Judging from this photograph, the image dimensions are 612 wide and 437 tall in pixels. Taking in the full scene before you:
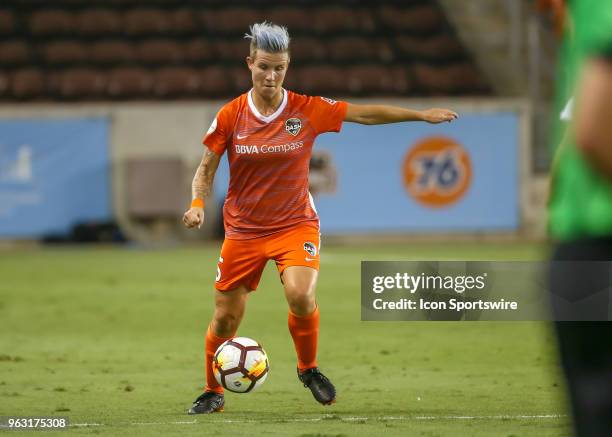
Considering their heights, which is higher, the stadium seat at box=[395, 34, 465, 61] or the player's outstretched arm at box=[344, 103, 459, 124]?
the stadium seat at box=[395, 34, 465, 61]

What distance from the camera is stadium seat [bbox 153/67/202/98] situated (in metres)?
25.3

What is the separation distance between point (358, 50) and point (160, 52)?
14.6 feet

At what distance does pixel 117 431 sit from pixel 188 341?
169 inches

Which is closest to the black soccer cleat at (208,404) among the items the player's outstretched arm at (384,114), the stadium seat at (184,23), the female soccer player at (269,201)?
the female soccer player at (269,201)

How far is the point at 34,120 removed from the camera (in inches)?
938

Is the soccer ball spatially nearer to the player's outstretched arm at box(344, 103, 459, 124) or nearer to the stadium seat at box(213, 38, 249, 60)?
the player's outstretched arm at box(344, 103, 459, 124)

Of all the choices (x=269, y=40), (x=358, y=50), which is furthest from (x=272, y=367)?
(x=358, y=50)

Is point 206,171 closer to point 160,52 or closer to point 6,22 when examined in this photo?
point 160,52

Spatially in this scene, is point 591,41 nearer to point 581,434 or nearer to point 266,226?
point 581,434

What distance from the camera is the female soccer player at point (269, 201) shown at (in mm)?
6457

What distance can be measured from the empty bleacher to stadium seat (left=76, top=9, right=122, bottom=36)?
2 cm

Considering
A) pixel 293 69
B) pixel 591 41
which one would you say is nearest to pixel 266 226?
pixel 591 41

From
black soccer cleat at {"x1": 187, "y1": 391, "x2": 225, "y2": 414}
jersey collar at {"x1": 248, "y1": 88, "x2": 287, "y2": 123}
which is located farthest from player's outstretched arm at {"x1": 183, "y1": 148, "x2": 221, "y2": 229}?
black soccer cleat at {"x1": 187, "y1": 391, "x2": 225, "y2": 414}

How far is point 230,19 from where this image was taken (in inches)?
1050
